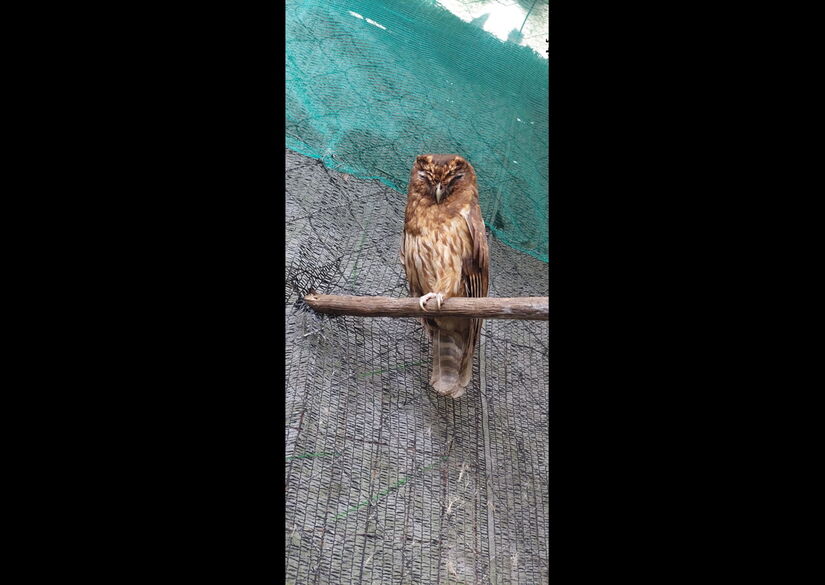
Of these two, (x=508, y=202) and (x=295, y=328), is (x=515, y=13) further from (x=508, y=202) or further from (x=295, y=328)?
(x=295, y=328)

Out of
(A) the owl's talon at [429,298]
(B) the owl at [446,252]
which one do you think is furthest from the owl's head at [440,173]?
(A) the owl's talon at [429,298]

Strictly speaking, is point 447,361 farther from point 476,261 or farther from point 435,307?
point 476,261

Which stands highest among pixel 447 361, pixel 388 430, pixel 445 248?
pixel 445 248

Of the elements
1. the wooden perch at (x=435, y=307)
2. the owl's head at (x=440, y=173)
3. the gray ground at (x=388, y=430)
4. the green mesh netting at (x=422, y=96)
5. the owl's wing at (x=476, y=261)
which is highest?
the green mesh netting at (x=422, y=96)

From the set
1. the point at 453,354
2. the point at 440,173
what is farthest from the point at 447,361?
the point at 440,173

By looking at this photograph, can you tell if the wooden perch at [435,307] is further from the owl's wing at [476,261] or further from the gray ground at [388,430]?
the owl's wing at [476,261]

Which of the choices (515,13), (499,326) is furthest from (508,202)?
(515,13)

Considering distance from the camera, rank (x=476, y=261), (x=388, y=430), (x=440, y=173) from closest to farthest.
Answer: (x=388, y=430), (x=440, y=173), (x=476, y=261)
